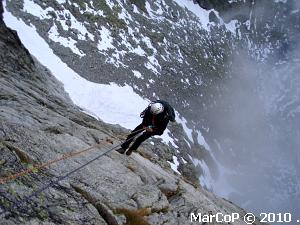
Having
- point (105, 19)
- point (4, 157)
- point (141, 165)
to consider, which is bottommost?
point (4, 157)

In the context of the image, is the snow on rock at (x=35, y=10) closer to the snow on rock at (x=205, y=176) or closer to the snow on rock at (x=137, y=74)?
the snow on rock at (x=137, y=74)

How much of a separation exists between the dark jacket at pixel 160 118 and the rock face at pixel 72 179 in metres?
1.08

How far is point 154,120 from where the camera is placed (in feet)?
38.5

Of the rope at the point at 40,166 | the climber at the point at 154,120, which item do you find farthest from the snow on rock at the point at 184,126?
the rope at the point at 40,166

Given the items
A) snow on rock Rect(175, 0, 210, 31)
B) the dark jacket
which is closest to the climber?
the dark jacket

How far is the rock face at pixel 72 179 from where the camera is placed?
724 centimetres

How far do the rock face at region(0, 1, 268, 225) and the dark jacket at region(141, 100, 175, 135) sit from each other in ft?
3.53

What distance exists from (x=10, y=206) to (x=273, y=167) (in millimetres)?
58377

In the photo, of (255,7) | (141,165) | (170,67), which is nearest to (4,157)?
(141,165)

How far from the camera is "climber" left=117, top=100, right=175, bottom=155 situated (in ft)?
37.8

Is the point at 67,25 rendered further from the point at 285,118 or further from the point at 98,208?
the point at 285,118

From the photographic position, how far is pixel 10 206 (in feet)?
21.5

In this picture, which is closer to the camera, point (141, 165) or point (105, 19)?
point (141, 165)

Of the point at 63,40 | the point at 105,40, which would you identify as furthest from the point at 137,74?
the point at 63,40
